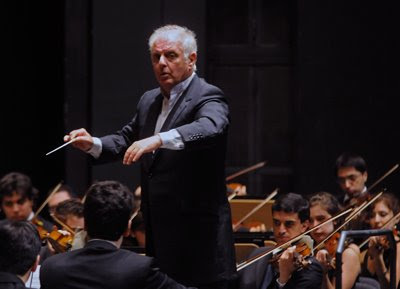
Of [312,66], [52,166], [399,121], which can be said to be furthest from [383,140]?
[52,166]

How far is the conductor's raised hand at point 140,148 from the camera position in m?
4.16

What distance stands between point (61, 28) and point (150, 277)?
5.32 m

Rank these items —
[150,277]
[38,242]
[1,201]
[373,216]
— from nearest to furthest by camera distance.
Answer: [150,277], [38,242], [373,216], [1,201]

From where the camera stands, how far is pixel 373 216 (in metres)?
6.97

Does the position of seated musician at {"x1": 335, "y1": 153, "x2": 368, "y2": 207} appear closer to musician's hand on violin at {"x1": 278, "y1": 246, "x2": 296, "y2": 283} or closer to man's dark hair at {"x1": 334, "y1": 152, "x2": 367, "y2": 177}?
man's dark hair at {"x1": 334, "y1": 152, "x2": 367, "y2": 177}

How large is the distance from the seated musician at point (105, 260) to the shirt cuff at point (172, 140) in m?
0.27

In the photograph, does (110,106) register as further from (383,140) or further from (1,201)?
(383,140)

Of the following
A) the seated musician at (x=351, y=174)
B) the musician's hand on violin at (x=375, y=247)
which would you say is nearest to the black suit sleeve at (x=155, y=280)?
the musician's hand on violin at (x=375, y=247)

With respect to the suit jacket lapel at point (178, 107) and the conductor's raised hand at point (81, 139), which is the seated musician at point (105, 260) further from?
the suit jacket lapel at point (178, 107)

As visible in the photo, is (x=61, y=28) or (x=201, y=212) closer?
(x=201, y=212)

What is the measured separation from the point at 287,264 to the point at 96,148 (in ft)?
4.13

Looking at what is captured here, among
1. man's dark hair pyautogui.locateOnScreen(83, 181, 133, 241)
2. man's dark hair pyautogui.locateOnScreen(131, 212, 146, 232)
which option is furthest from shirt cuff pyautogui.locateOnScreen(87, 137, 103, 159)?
man's dark hair pyautogui.locateOnScreen(131, 212, 146, 232)

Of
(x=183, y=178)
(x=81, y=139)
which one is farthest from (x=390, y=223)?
(x=81, y=139)

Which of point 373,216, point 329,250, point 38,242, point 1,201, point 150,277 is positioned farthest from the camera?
point 1,201
